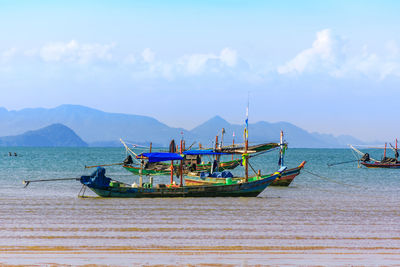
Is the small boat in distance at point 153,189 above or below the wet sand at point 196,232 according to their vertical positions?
above

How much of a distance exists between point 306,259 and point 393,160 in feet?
293

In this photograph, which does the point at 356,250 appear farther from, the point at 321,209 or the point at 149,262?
the point at 321,209

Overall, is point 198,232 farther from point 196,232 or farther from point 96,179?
point 96,179

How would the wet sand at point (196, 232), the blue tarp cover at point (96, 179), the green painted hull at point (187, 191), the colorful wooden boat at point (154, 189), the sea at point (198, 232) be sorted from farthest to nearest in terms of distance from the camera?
the green painted hull at point (187, 191) → the colorful wooden boat at point (154, 189) → the blue tarp cover at point (96, 179) → the wet sand at point (196, 232) → the sea at point (198, 232)

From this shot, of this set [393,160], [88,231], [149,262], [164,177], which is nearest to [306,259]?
[149,262]

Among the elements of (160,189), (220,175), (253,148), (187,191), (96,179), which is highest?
(253,148)

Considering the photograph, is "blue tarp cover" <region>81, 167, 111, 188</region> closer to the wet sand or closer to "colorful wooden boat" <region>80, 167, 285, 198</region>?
"colorful wooden boat" <region>80, 167, 285, 198</region>

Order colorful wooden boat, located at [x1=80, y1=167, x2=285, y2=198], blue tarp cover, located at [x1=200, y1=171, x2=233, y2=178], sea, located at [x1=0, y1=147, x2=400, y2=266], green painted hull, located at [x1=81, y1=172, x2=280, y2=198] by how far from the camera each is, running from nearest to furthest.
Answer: sea, located at [x1=0, y1=147, x2=400, y2=266] → colorful wooden boat, located at [x1=80, y1=167, x2=285, y2=198] → green painted hull, located at [x1=81, y1=172, x2=280, y2=198] → blue tarp cover, located at [x1=200, y1=171, x2=233, y2=178]

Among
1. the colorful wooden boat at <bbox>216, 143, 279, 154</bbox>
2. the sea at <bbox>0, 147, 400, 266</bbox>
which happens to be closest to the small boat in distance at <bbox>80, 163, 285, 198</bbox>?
the sea at <bbox>0, 147, 400, 266</bbox>

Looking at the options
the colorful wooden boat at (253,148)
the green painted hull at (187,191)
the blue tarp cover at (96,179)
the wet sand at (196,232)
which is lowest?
the wet sand at (196,232)

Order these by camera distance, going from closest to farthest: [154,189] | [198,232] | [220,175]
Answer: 1. [198,232]
2. [154,189]
3. [220,175]

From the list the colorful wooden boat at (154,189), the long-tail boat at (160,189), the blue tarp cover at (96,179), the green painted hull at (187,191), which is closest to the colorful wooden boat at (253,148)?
the green painted hull at (187,191)

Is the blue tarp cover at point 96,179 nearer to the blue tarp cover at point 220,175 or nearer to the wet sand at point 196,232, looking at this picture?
the wet sand at point 196,232

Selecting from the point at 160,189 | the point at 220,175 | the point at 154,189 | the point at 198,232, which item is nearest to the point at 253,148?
the point at 220,175
